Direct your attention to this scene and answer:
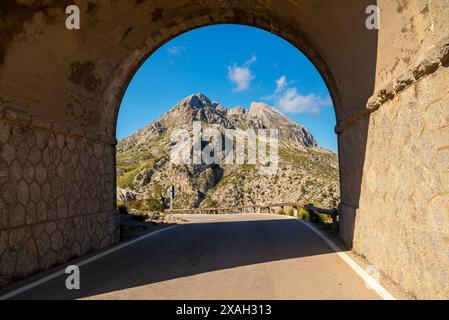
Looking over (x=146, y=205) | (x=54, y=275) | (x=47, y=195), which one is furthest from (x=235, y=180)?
(x=54, y=275)

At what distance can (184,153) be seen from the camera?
97250mm

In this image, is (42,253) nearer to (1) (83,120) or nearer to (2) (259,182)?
(1) (83,120)

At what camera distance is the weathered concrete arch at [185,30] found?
4074mm

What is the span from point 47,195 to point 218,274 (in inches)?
141

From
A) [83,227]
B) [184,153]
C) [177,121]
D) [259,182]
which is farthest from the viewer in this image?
[177,121]

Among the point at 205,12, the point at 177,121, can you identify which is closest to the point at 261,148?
the point at 177,121

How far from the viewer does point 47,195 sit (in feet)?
22.5

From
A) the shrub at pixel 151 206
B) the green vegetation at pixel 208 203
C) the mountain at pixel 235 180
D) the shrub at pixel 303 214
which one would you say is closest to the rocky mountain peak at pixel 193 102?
the mountain at pixel 235 180

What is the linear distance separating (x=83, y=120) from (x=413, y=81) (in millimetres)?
6960

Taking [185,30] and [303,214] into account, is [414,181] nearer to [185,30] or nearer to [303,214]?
[185,30]

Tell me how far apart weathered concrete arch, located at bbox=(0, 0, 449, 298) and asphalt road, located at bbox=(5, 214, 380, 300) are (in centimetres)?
73

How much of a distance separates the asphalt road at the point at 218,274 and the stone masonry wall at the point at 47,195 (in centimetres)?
71

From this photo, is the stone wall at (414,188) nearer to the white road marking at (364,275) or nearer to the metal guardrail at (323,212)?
the white road marking at (364,275)
